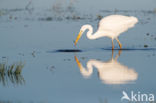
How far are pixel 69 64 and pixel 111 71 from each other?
142 cm

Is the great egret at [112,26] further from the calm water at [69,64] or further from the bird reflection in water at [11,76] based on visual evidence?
the bird reflection in water at [11,76]

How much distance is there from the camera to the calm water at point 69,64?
338 inches

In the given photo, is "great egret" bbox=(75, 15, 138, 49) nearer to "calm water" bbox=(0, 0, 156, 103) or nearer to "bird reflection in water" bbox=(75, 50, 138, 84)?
"calm water" bbox=(0, 0, 156, 103)

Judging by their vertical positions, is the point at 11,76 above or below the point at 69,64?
above

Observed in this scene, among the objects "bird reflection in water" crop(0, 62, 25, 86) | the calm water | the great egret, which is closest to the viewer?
the calm water

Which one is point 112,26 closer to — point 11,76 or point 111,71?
point 111,71

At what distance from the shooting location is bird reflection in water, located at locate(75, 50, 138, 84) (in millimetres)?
9609

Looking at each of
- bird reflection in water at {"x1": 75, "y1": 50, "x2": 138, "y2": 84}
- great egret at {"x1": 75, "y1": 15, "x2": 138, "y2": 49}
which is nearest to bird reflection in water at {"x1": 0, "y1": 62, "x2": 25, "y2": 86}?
bird reflection in water at {"x1": 75, "y1": 50, "x2": 138, "y2": 84}

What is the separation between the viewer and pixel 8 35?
16.9 meters


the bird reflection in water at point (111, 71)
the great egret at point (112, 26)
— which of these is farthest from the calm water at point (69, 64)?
the great egret at point (112, 26)

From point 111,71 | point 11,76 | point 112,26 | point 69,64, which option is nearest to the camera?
point 11,76

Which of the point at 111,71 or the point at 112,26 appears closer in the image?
the point at 111,71

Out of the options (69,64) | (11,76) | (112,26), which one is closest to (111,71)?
(69,64)

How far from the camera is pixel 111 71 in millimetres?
10523
